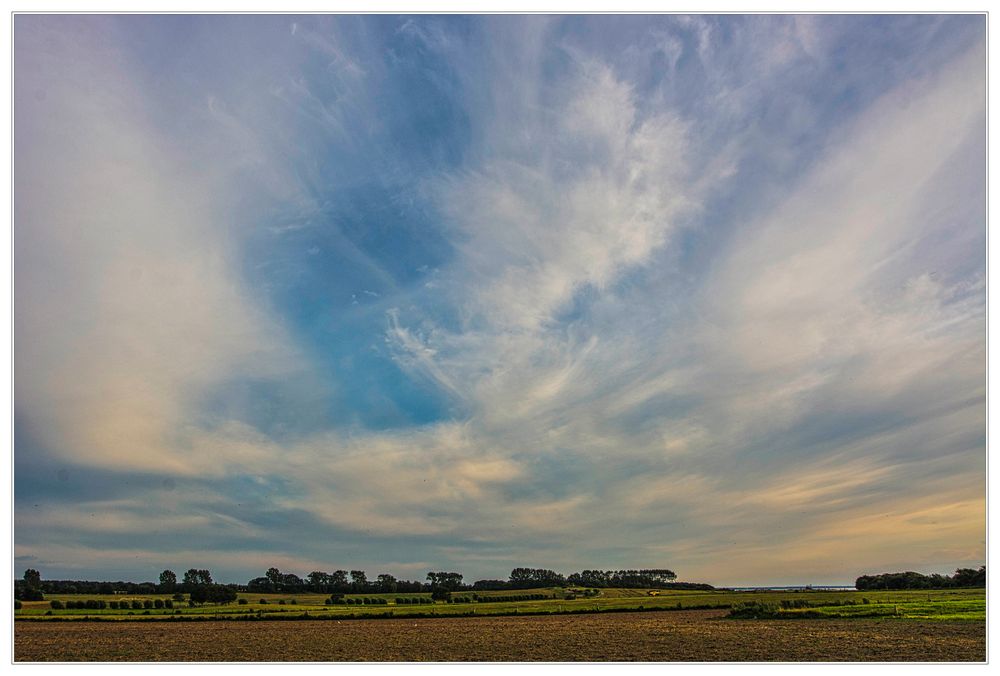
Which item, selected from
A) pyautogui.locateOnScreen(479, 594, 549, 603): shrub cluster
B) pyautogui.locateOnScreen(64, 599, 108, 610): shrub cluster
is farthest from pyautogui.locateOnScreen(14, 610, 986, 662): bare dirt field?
pyautogui.locateOnScreen(479, 594, 549, 603): shrub cluster

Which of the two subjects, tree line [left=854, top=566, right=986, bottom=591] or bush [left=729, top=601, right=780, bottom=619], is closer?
bush [left=729, top=601, right=780, bottom=619]

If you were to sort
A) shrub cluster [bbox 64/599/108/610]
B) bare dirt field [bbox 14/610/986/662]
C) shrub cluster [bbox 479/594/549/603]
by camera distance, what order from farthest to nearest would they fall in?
shrub cluster [bbox 479/594/549/603]
shrub cluster [bbox 64/599/108/610]
bare dirt field [bbox 14/610/986/662]

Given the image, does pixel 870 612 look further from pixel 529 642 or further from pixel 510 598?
pixel 510 598

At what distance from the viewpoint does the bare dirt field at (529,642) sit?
171 feet

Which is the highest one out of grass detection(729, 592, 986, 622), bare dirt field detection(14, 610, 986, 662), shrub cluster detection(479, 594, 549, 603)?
shrub cluster detection(479, 594, 549, 603)

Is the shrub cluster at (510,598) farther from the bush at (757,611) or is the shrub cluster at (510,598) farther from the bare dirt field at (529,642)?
the bare dirt field at (529,642)

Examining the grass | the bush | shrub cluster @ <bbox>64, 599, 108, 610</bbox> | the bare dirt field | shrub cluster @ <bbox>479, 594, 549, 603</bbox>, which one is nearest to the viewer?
the bare dirt field

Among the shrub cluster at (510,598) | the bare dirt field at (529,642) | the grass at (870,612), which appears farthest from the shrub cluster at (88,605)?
Result: the grass at (870,612)

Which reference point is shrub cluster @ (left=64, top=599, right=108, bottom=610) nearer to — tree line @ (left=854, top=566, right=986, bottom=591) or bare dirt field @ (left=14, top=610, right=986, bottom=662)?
bare dirt field @ (left=14, top=610, right=986, bottom=662)

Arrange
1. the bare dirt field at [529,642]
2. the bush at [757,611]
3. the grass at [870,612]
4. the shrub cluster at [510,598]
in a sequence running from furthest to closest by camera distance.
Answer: the shrub cluster at [510,598] → the bush at [757,611] → the grass at [870,612] → the bare dirt field at [529,642]

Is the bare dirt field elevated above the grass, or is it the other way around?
the grass

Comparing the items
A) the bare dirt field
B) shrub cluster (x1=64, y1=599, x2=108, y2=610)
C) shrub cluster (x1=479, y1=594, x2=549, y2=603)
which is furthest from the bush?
shrub cluster (x1=64, y1=599, x2=108, y2=610)

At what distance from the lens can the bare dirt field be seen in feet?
171

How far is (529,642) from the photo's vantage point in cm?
6306
